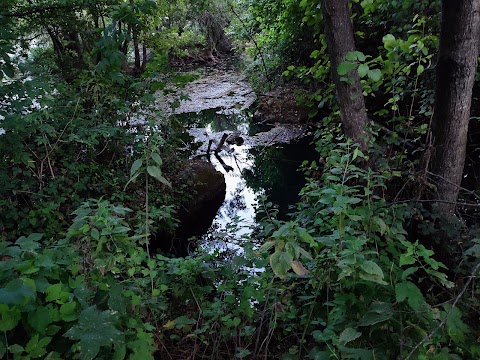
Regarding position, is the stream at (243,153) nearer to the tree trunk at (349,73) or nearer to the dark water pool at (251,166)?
the dark water pool at (251,166)

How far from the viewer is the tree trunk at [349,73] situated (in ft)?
7.66

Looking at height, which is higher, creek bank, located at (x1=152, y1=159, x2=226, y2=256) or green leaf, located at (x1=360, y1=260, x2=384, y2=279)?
green leaf, located at (x1=360, y1=260, x2=384, y2=279)

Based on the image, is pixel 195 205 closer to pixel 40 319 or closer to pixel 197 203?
→ pixel 197 203

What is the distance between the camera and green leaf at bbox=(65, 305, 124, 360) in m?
1.12

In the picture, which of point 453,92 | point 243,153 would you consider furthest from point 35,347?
point 243,153

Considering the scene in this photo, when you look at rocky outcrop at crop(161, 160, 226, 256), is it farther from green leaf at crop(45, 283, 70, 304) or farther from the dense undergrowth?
green leaf at crop(45, 283, 70, 304)

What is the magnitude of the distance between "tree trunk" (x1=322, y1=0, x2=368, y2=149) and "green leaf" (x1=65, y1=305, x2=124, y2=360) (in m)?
2.02

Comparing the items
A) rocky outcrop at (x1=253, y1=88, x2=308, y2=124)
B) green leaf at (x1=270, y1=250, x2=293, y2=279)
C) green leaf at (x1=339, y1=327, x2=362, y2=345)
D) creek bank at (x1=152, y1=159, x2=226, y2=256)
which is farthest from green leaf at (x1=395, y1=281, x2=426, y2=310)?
rocky outcrop at (x1=253, y1=88, x2=308, y2=124)

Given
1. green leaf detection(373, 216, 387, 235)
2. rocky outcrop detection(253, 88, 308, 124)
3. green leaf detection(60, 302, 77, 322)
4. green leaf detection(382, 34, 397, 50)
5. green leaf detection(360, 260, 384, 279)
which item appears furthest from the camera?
rocky outcrop detection(253, 88, 308, 124)

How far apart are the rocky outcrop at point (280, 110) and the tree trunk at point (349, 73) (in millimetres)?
6766

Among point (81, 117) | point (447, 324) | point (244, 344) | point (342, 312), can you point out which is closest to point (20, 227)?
point (81, 117)

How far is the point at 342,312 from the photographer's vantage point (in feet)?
5.47

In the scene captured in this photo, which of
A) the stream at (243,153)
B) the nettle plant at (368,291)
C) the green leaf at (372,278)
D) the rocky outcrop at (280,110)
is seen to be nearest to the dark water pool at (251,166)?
the stream at (243,153)

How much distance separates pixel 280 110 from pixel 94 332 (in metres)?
9.28
